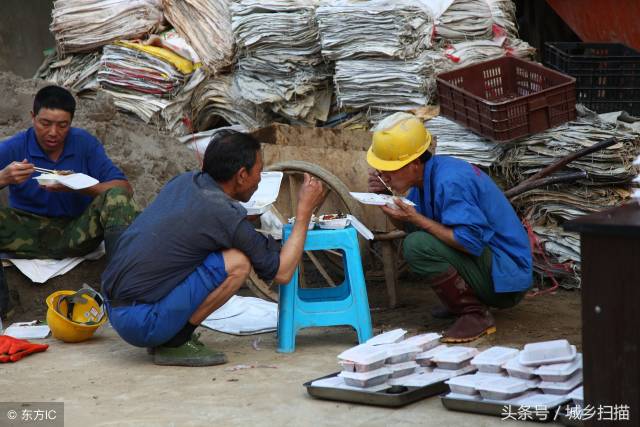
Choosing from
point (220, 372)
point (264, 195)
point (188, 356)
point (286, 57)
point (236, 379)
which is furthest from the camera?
point (286, 57)

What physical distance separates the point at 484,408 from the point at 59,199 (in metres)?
3.26

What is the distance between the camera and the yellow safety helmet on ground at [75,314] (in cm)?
514

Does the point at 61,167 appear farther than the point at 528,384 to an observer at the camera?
Yes

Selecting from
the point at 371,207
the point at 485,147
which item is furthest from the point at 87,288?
the point at 485,147

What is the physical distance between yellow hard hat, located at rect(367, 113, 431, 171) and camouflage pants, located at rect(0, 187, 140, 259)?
1.70 m

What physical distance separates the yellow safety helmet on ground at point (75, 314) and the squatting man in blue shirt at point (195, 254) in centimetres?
62

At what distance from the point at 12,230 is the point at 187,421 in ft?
8.48

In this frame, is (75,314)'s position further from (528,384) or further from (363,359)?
(528,384)

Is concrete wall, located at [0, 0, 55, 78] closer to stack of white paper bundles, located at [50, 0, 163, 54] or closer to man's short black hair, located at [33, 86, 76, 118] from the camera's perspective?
stack of white paper bundles, located at [50, 0, 163, 54]

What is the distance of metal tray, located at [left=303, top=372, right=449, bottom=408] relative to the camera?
3816 millimetres

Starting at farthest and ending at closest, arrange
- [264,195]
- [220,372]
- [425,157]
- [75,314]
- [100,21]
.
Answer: [100,21]
[75,314]
[264,195]
[425,157]
[220,372]

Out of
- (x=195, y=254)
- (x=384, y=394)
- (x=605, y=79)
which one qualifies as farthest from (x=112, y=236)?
(x=605, y=79)

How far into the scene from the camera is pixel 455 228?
4.73m

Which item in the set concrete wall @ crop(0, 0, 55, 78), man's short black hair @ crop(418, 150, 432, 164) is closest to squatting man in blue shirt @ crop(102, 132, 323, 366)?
man's short black hair @ crop(418, 150, 432, 164)
